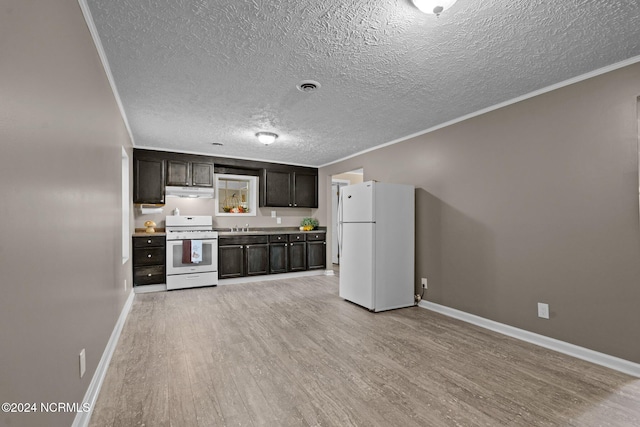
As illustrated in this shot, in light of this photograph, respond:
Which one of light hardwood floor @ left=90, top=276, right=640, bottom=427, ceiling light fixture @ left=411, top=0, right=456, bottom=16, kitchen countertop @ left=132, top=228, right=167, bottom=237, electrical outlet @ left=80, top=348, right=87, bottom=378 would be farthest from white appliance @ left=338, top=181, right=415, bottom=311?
kitchen countertop @ left=132, top=228, right=167, bottom=237

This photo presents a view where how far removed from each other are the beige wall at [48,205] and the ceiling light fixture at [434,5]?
1782mm

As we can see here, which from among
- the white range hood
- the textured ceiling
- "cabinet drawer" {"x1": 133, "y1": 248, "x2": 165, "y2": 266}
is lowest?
"cabinet drawer" {"x1": 133, "y1": 248, "x2": 165, "y2": 266}

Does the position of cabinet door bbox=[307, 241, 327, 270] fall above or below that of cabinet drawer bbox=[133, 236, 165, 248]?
below

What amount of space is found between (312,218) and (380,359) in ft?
15.1

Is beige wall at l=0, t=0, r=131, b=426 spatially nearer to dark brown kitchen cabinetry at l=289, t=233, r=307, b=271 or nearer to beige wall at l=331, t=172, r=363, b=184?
dark brown kitchen cabinetry at l=289, t=233, r=307, b=271

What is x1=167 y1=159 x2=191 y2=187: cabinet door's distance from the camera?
17.5 feet

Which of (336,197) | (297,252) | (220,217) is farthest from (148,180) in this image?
(336,197)

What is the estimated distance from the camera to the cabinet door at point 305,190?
6.60 m

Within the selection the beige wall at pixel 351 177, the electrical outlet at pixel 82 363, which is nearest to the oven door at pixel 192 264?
the electrical outlet at pixel 82 363

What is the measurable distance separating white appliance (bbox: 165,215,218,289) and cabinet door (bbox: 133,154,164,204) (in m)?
0.44

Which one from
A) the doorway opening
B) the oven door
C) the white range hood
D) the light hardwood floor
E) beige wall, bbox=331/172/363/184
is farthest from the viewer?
beige wall, bbox=331/172/363/184

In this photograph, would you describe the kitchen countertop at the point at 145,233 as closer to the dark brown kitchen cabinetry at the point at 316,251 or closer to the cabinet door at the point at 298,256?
the cabinet door at the point at 298,256

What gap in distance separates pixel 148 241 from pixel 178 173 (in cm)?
127

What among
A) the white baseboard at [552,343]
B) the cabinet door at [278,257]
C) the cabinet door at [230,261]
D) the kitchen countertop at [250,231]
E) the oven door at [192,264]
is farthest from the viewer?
the cabinet door at [278,257]
